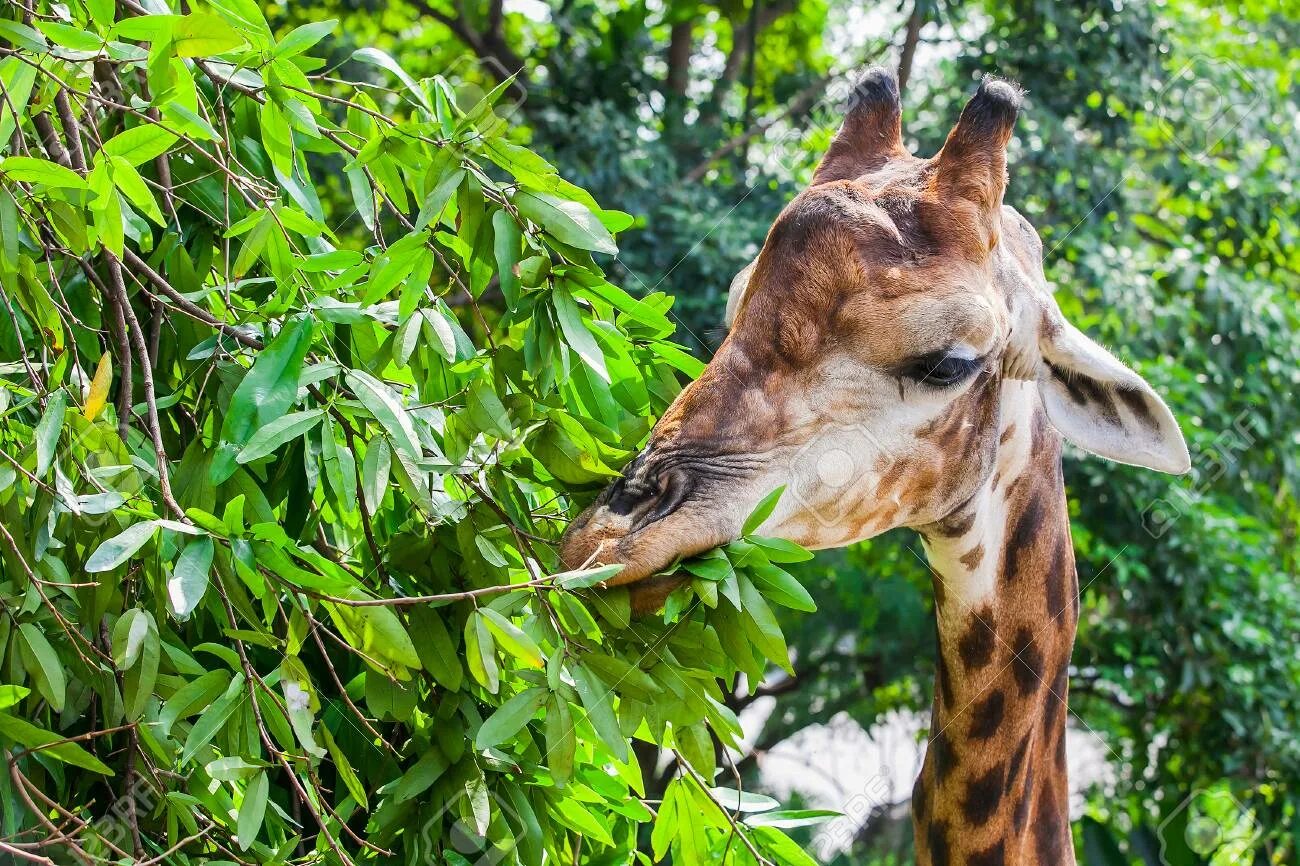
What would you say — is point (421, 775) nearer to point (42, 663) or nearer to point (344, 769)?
point (344, 769)

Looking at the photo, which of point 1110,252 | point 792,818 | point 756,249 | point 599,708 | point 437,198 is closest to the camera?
point 599,708

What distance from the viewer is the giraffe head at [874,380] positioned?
180 centimetres

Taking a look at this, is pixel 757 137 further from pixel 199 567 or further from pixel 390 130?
pixel 199 567

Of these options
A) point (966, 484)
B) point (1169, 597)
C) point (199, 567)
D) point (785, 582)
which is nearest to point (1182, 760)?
point (1169, 597)

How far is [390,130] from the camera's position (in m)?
1.93

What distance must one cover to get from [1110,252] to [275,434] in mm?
4668

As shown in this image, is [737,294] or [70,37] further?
[737,294]

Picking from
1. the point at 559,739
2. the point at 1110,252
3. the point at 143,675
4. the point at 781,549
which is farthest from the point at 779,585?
the point at 1110,252

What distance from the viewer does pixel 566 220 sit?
1804 mm

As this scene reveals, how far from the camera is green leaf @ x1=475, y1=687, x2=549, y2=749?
5.21 feet

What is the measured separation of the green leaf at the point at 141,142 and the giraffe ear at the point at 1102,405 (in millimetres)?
1301

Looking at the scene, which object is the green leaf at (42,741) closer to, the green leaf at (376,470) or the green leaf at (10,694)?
the green leaf at (10,694)

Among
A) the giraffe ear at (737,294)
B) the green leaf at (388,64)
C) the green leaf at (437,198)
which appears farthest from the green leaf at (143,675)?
the giraffe ear at (737,294)

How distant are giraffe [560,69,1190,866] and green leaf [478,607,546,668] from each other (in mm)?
149
